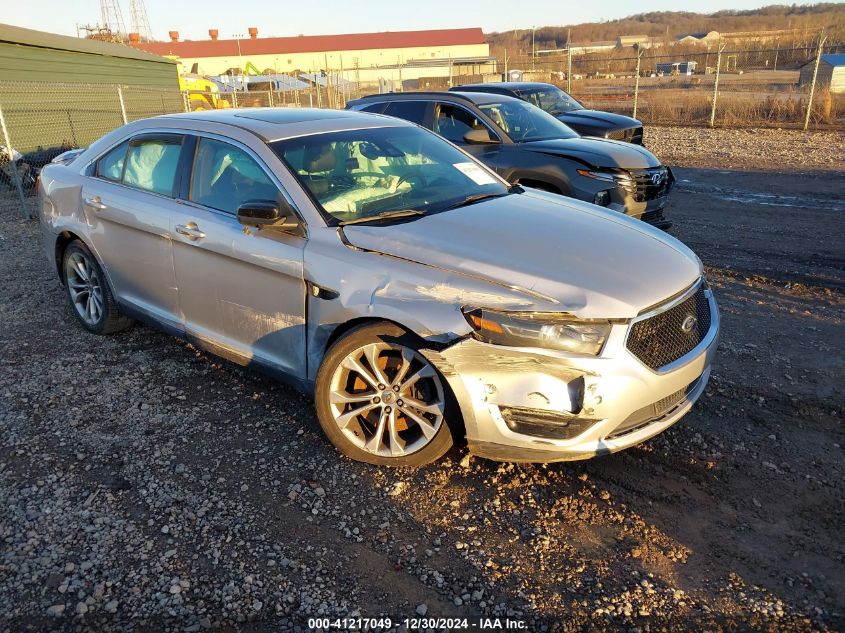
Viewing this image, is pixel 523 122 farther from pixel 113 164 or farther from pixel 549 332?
pixel 549 332

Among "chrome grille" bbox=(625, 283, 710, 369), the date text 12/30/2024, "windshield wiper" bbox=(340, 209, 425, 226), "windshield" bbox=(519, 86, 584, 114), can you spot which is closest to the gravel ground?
"windshield" bbox=(519, 86, 584, 114)

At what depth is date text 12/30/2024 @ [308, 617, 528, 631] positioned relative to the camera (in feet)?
8.13

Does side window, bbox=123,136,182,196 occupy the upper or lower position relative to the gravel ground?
upper

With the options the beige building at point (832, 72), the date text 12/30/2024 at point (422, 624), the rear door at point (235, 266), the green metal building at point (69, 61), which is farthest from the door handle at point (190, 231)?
the beige building at point (832, 72)

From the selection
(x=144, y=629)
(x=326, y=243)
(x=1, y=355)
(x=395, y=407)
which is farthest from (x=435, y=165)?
(x=1, y=355)

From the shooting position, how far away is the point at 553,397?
9.61 ft

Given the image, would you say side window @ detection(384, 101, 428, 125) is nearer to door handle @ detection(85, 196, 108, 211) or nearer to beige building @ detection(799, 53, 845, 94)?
door handle @ detection(85, 196, 108, 211)

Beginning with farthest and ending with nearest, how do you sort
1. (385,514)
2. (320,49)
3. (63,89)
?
1. (320,49)
2. (63,89)
3. (385,514)

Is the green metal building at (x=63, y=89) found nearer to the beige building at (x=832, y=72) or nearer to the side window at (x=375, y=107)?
the side window at (x=375, y=107)

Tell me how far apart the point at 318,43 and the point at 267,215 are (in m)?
77.9

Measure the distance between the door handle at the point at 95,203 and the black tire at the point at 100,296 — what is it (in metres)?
0.37

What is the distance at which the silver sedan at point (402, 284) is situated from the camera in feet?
9.71

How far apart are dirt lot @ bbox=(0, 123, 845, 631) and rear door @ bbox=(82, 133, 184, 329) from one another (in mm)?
594

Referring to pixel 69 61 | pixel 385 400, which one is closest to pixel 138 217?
pixel 385 400
